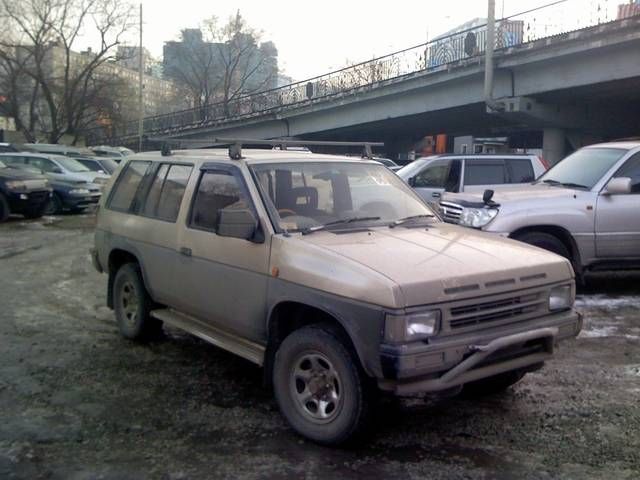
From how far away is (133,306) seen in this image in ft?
21.7

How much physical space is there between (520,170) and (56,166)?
14006 millimetres

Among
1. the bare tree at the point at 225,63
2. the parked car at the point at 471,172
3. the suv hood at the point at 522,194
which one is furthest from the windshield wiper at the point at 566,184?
the bare tree at the point at 225,63

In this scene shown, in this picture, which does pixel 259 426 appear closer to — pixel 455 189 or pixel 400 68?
pixel 455 189

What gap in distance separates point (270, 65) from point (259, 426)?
6569 cm

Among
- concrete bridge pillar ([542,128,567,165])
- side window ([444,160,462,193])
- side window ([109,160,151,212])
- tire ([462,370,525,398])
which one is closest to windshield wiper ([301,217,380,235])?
tire ([462,370,525,398])

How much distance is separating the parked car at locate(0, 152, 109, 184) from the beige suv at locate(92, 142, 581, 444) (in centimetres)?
1504

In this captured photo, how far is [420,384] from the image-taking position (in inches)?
156

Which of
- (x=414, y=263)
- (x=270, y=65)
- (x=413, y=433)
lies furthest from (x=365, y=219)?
(x=270, y=65)

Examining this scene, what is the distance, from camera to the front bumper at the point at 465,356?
3.86 m

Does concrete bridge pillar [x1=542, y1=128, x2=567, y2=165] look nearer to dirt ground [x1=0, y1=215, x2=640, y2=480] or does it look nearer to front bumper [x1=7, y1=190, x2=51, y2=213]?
front bumper [x1=7, y1=190, x2=51, y2=213]

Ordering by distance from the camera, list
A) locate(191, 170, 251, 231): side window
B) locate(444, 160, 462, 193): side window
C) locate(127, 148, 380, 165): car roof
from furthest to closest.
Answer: locate(444, 160, 462, 193): side window < locate(127, 148, 380, 165): car roof < locate(191, 170, 251, 231): side window

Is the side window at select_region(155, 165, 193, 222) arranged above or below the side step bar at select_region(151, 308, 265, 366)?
above

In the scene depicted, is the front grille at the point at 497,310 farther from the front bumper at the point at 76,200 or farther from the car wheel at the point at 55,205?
the car wheel at the point at 55,205

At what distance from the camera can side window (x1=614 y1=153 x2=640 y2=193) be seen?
334 inches
